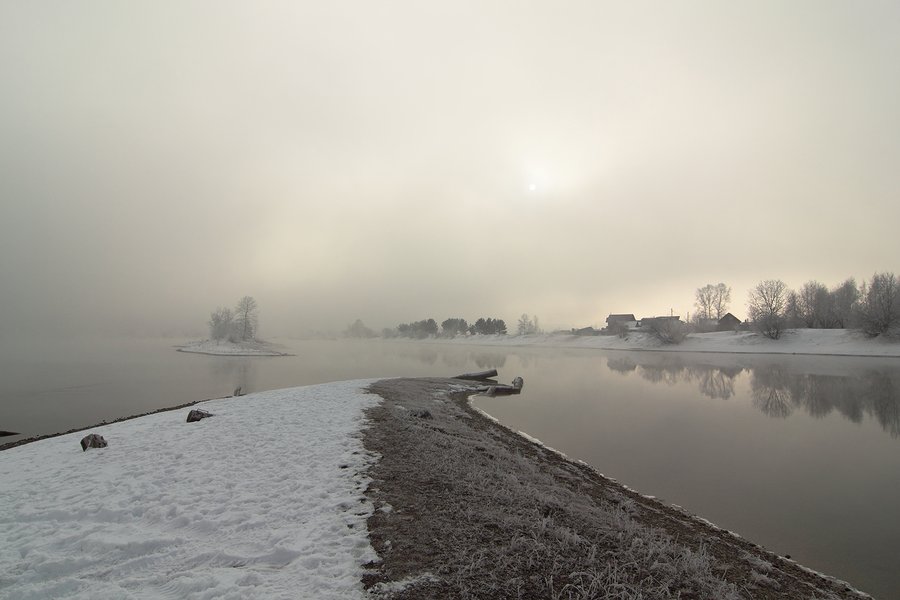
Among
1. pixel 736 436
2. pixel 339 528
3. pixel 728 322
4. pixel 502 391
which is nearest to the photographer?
pixel 339 528

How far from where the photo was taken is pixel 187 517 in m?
6.16

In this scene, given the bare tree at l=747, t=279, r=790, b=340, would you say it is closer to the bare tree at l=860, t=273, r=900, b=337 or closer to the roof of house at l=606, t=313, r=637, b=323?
the bare tree at l=860, t=273, r=900, b=337

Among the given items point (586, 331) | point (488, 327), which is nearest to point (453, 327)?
point (488, 327)

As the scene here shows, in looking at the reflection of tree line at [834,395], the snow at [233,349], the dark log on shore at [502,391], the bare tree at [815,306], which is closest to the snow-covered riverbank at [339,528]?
the reflection of tree line at [834,395]

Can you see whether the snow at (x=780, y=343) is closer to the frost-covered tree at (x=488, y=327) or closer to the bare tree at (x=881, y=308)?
the bare tree at (x=881, y=308)

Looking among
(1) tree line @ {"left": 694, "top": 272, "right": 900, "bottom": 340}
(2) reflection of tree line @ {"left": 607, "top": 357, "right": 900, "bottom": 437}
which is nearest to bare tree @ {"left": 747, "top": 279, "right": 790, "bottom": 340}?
(1) tree line @ {"left": 694, "top": 272, "right": 900, "bottom": 340}

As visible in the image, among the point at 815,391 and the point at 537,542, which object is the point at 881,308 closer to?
the point at 815,391

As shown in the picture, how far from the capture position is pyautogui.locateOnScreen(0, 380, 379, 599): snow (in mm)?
4605

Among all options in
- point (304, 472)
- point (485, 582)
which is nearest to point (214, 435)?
point (304, 472)

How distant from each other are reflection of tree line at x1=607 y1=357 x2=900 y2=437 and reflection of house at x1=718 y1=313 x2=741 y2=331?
216ft

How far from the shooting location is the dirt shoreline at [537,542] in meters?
4.70

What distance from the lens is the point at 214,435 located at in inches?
429

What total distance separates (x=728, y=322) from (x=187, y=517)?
120m

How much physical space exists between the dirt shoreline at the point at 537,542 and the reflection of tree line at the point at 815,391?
1516 centimetres
